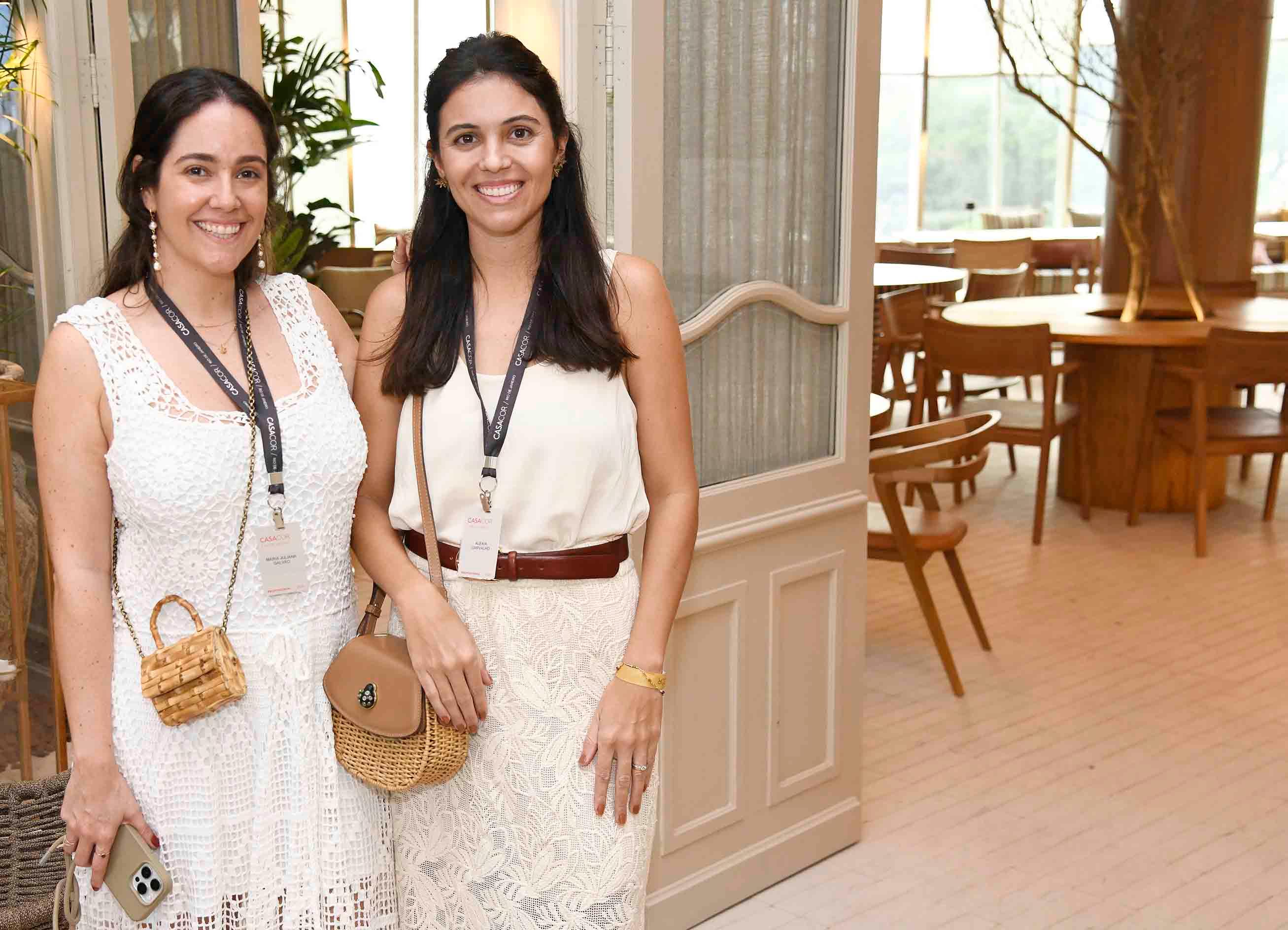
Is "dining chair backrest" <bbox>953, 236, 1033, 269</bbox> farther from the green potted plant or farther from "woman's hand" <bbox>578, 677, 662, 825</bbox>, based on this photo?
"woman's hand" <bbox>578, 677, 662, 825</bbox>

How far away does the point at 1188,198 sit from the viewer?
7.70 m

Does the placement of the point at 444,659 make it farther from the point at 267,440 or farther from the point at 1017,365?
the point at 1017,365

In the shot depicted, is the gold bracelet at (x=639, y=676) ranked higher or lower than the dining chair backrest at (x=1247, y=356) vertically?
higher

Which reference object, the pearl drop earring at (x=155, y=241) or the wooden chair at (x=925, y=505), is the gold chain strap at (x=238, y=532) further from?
the wooden chair at (x=925, y=505)

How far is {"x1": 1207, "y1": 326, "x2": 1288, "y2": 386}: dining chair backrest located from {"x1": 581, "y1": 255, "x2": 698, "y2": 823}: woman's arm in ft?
16.1

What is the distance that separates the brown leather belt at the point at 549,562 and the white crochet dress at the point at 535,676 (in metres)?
0.01

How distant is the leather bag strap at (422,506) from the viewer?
1.98 metres

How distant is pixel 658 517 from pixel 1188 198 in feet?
21.4

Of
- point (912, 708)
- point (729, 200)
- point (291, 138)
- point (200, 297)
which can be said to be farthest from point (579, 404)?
point (291, 138)

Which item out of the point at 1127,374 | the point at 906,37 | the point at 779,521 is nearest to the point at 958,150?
the point at 906,37

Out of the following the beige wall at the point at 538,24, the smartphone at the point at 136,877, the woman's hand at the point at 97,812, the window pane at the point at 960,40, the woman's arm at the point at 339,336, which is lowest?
the smartphone at the point at 136,877

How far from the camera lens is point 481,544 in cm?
196

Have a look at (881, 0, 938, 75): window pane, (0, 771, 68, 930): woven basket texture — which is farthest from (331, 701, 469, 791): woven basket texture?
(881, 0, 938, 75): window pane

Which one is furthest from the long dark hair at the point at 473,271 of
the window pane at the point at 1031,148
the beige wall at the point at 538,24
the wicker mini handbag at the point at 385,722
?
the window pane at the point at 1031,148
